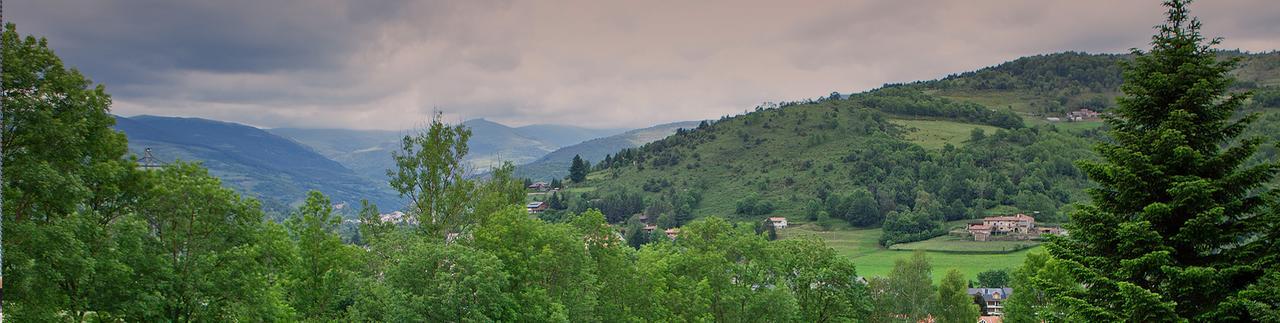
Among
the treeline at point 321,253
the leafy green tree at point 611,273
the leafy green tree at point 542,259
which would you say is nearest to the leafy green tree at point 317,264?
the treeline at point 321,253

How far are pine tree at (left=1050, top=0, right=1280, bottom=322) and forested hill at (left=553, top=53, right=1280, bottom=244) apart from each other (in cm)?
9739

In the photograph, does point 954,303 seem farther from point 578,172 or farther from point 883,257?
point 578,172

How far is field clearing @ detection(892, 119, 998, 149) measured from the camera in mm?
150900

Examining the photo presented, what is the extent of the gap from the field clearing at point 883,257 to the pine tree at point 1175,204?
210 ft

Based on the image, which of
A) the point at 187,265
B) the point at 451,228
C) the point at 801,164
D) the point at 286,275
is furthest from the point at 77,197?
the point at 801,164

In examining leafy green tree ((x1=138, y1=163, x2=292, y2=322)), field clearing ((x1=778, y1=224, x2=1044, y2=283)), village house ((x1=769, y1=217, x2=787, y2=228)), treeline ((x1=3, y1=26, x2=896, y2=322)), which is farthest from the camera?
village house ((x1=769, y1=217, x2=787, y2=228))

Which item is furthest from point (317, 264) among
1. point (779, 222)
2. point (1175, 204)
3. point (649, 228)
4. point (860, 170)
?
point (860, 170)

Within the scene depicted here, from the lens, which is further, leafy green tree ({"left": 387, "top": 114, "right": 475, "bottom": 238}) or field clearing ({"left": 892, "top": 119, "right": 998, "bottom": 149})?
field clearing ({"left": 892, "top": 119, "right": 998, "bottom": 149})

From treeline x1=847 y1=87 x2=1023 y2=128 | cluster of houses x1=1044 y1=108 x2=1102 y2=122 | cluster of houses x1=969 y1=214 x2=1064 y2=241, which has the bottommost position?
cluster of houses x1=969 y1=214 x2=1064 y2=241

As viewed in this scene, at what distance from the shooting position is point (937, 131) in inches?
6329

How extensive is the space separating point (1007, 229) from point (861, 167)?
33.6 meters

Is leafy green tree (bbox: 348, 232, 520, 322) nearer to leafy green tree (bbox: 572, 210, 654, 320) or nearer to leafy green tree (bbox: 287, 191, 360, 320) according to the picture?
leafy green tree (bbox: 287, 191, 360, 320)

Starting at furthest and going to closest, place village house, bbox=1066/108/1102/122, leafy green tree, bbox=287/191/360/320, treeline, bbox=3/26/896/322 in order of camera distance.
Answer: village house, bbox=1066/108/1102/122
leafy green tree, bbox=287/191/360/320
treeline, bbox=3/26/896/322

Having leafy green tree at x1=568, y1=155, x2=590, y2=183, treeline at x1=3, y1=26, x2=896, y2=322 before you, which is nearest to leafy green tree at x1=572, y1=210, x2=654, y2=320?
treeline at x1=3, y1=26, x2=896, y2=322
